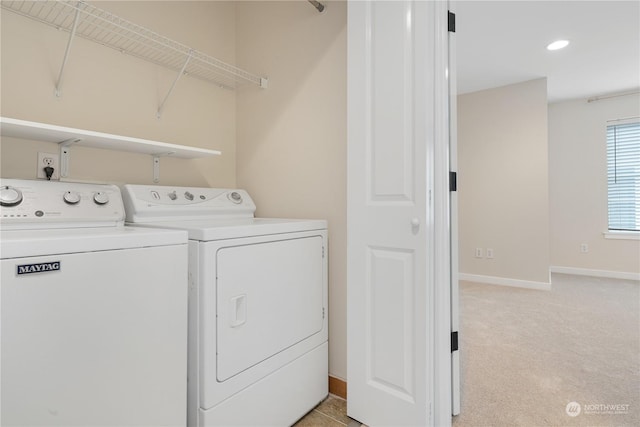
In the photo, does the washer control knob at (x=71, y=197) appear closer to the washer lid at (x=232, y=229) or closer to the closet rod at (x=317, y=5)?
the washer lid at (x=232, y=229)

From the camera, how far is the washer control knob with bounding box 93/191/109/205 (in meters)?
1.35

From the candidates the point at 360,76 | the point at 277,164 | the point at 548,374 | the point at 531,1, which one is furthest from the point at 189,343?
the point at 531,1

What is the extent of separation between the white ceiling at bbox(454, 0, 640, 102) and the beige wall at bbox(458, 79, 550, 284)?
28 cm

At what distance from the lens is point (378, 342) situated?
146 centimetres

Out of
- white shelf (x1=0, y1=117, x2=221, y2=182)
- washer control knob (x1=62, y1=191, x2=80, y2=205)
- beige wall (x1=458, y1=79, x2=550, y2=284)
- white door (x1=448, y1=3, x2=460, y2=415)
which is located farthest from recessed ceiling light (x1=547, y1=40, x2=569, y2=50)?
washer control knob (x1=62, y1=191, x2=80, y2=205)

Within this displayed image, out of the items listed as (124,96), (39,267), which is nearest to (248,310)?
(39,267)

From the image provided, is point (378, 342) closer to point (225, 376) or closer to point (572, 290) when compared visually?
point (225, 376)

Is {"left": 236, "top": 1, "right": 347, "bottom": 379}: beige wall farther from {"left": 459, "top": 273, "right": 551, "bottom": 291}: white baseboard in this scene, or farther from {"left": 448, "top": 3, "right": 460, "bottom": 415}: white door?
{"left": 459, "top": 273, "right": 551, "bottom": 291}: white baseboard

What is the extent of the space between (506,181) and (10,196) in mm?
4554

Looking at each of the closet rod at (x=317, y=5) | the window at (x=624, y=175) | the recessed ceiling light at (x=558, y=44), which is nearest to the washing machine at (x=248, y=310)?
the closet rod at (x=317, y=5)

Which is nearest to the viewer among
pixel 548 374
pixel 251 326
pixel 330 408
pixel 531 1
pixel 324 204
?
pixel 251 326

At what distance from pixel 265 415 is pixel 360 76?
1521 millimetres

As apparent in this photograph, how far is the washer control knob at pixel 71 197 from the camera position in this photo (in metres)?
1.27

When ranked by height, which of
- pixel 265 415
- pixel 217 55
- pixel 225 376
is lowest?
pixel 265 415
